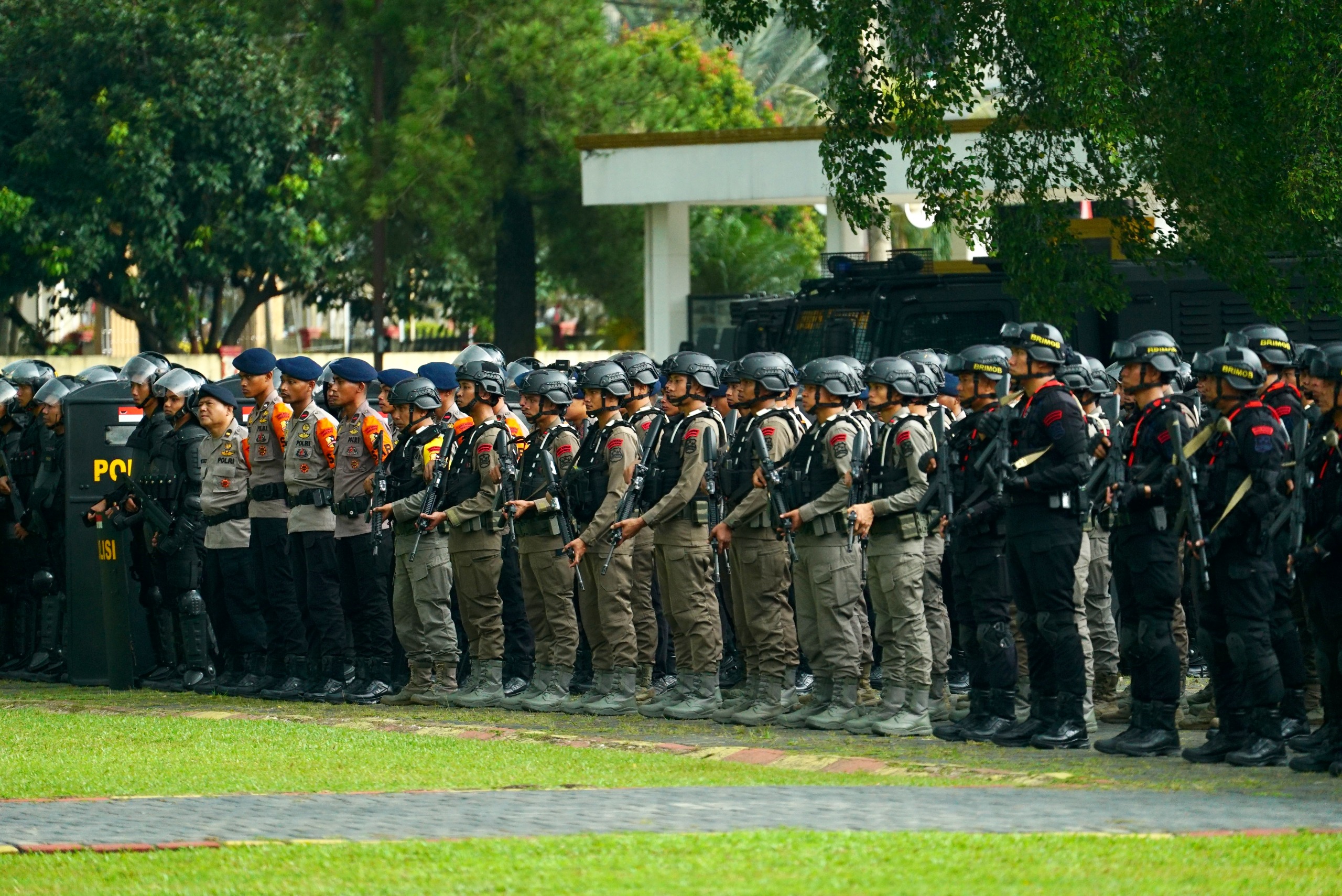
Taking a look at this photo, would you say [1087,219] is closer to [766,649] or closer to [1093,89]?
[1093,89]

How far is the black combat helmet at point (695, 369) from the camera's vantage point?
41.8 ft

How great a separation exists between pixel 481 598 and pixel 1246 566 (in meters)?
5.07

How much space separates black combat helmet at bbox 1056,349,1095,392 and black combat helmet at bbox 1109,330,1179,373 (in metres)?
0.40

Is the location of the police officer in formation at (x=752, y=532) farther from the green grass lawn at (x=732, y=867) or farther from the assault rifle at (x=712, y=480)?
the green grass lawn at (x=732, y=867)

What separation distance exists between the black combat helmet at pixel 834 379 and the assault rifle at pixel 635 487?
3.65 feet

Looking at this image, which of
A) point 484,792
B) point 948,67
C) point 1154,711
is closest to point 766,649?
point 1154,711

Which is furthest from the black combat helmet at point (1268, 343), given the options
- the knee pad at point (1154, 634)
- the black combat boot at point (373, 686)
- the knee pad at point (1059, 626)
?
the black combat boot at point (373, 686)

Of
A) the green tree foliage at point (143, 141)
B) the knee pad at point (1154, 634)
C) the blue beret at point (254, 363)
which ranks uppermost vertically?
the green tree foliage at point (143, 141)

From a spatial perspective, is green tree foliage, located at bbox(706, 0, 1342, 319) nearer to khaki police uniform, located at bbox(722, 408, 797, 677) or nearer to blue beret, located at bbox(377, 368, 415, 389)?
khaki police uniform, located at bbox(722, 408, 797, 677)

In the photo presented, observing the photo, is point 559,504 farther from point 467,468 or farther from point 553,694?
point 553,694

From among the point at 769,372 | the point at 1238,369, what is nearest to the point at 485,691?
the point at 769,372

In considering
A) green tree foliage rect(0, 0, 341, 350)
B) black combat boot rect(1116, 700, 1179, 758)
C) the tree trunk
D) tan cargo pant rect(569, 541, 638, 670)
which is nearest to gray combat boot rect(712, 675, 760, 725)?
tan cargo pant rect(569, 541, 638, 670)

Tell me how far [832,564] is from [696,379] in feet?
4.90

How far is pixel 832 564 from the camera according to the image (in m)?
12.0
